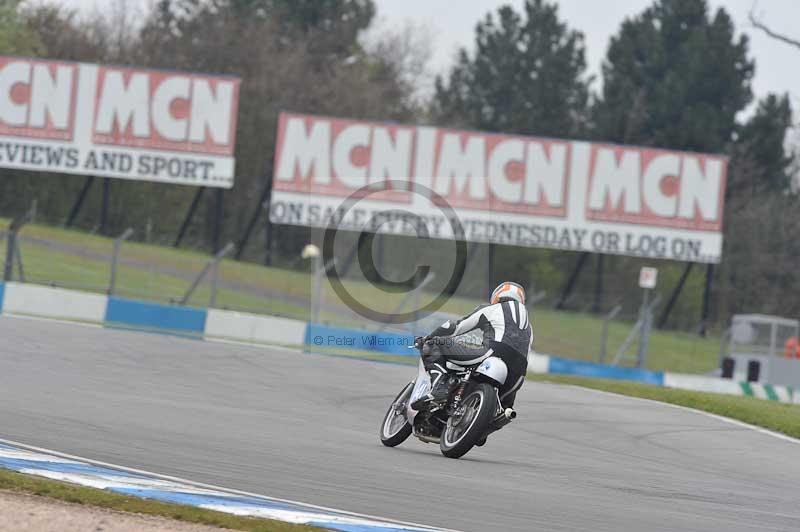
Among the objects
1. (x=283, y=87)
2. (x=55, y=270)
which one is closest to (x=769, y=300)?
(x=283, y=87)

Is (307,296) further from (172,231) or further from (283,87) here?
(283,87)

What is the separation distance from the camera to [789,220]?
64.4 meters

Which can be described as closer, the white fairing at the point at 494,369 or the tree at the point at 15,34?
the white fairing at the point at 494,369

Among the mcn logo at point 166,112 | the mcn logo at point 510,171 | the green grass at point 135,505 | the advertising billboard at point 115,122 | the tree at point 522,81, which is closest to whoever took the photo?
the green grass at point 135,505

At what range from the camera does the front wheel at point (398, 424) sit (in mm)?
12000

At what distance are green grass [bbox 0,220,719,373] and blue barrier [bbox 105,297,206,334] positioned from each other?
1.58 metres

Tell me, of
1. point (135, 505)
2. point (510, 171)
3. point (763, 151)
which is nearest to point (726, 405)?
point (135, 505)

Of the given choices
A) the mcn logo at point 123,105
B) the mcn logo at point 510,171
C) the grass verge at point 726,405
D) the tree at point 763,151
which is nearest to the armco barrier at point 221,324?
the grass verge at point 726,405

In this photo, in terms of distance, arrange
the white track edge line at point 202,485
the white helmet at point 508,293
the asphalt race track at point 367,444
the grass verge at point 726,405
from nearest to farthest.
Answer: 1. the white track edge line at point 202,485
2. the asphalt race track at point 367,444
3. the white helmet at point 508,293
4. the grass verge at point 726,405

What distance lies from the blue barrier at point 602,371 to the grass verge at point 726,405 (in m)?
4.02

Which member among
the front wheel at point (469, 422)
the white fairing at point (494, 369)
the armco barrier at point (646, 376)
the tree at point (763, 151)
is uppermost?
the tree at point (763, 151)

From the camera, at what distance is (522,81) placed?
77500 millimetres

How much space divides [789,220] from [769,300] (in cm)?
386

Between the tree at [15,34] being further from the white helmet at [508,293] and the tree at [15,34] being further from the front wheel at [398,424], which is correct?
the white helmet at [508,293]
